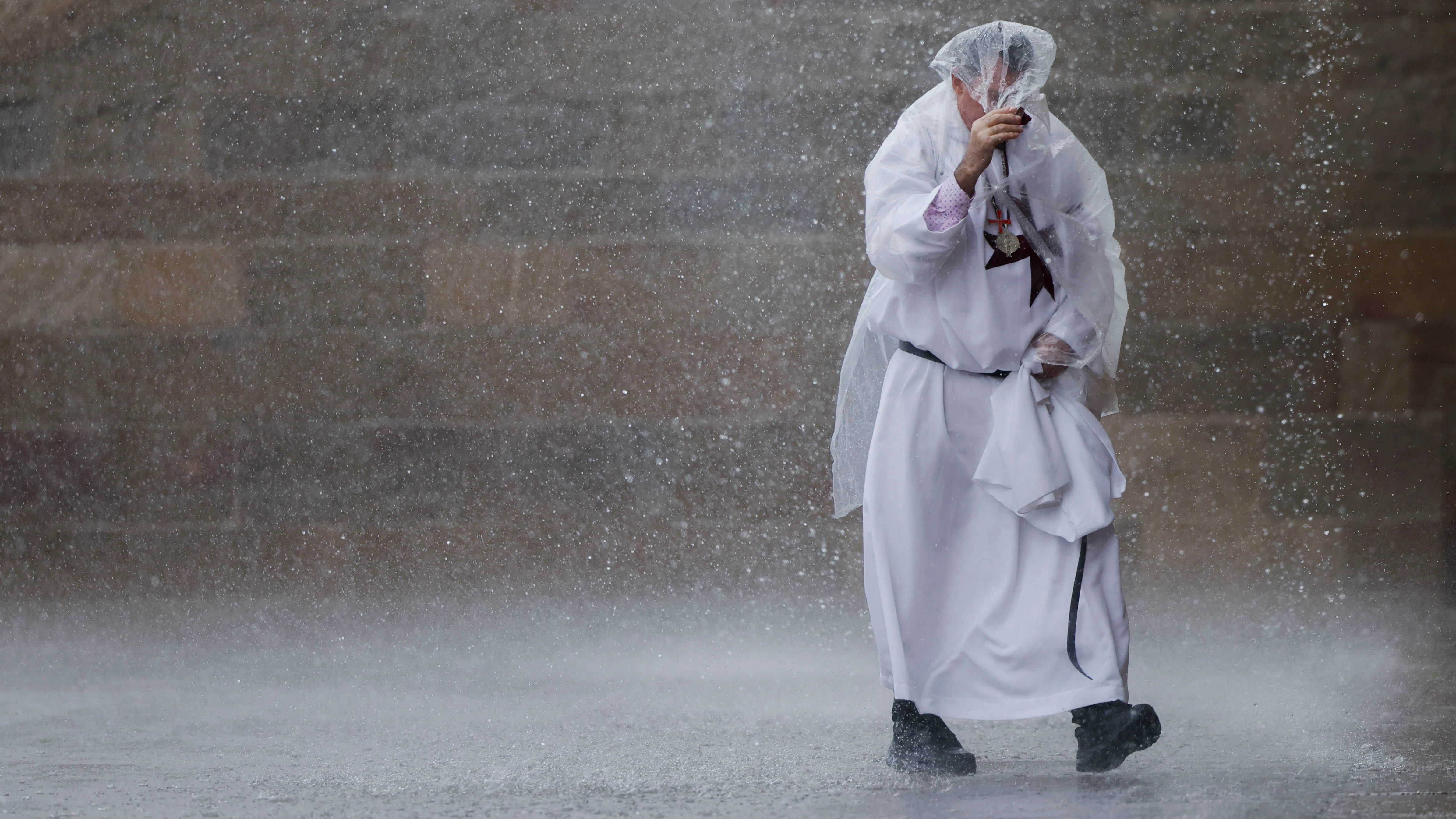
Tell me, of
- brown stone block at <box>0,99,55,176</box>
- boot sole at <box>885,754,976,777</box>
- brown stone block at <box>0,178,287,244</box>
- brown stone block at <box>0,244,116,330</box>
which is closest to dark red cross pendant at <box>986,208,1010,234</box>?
boot sole at <box>885,754,976,777</box>

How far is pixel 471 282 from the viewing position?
5.72 meters

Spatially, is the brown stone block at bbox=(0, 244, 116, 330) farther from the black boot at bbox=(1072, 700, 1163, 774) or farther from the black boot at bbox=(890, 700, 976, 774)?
the black boot at bbox=(1072, 700, 1163, 774)

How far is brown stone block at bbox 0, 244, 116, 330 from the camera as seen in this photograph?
5805 millimetres

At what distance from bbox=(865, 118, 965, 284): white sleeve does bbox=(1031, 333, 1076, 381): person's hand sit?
0.95 feet

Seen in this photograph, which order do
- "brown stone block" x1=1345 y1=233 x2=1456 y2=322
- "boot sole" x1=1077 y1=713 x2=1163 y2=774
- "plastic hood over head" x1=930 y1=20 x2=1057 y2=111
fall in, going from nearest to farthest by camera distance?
1. "boot sole" x1=1077 y1=713 x2=1163 y2=774
2. "plastic hood over head" x1=930 y1=20 x2=1057 y2=111
3. "brown stone block" x1=1345 y1=233 x2=1456 y2=322

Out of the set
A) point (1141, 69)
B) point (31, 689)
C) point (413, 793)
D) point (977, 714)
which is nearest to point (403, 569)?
point (31, 689)

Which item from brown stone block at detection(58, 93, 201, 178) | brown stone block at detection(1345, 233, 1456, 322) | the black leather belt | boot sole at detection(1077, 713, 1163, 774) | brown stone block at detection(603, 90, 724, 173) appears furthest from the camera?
brown stone block at detection(58, 93, 201, 178)

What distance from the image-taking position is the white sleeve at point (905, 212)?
350 centimetres

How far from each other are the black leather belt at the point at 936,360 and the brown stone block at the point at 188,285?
9.80ft

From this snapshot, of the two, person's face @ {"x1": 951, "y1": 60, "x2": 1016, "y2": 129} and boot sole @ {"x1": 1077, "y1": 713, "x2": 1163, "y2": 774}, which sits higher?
person's face @ {"x1": 951, "y1": 60, "x2": 1016, "y2": 129}

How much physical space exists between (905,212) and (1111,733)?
48.0 inches

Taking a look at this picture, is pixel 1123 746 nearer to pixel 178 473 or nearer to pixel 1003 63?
pixel 1003 63

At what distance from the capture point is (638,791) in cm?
352

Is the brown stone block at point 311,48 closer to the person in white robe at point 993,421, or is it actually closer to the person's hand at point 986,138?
the person in white robe at point 993,421
